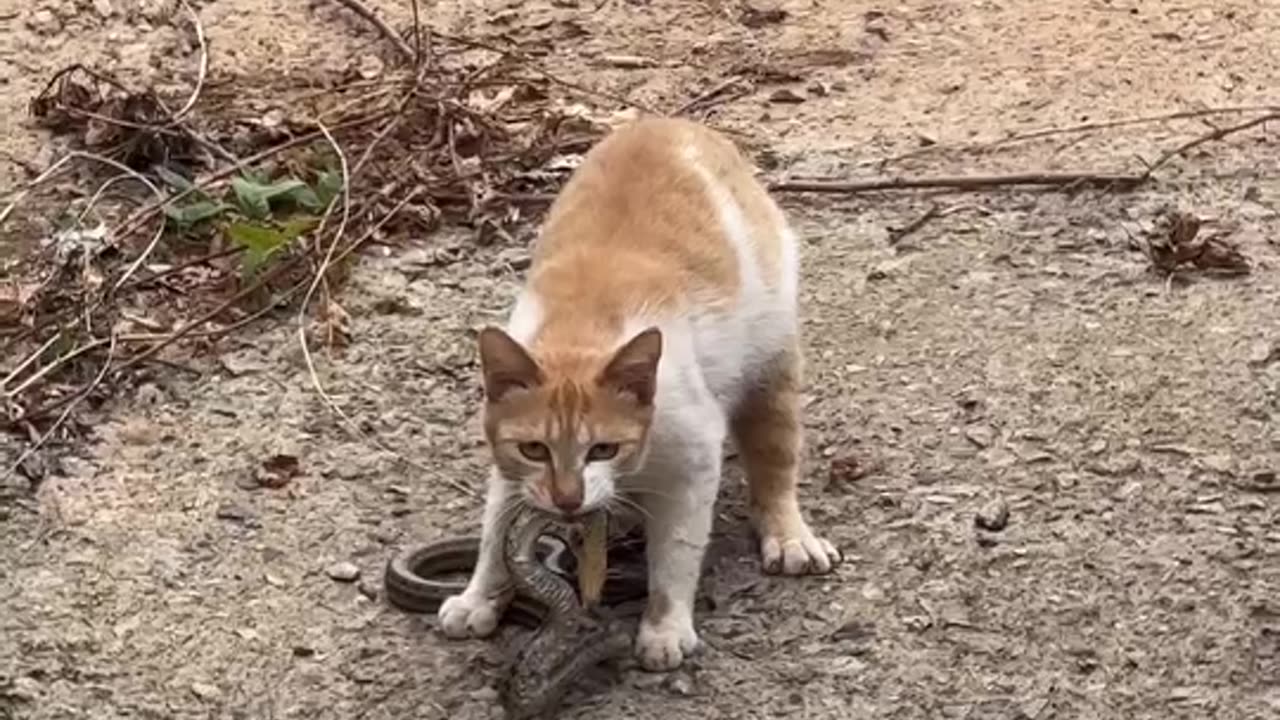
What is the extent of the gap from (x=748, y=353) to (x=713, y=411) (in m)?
A: 0.22

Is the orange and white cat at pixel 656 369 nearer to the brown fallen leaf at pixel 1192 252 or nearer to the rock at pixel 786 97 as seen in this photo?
the brown fallen leaf at pixel 1192 252

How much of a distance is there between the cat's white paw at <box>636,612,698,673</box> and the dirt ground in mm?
29

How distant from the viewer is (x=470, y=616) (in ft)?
11.9

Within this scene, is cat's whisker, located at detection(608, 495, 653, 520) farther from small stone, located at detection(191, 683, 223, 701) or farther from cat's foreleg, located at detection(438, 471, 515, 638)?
small stone, located at detection(191, 683, 223, 701)

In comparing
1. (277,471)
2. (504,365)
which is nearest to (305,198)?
(277,471)

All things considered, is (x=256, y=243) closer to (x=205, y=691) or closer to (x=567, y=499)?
(x=205, y=691)

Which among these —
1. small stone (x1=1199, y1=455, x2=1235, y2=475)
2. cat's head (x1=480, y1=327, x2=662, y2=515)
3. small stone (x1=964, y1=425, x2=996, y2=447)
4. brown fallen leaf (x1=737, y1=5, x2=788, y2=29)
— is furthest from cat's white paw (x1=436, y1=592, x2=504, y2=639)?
brown fallen leaf (x1=737, y1=5, x2=788, y2=29)

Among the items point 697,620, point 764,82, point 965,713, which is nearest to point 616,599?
point 697,620

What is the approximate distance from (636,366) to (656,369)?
7cm

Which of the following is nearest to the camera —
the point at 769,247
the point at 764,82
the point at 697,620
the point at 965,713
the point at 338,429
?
the point at 965,713

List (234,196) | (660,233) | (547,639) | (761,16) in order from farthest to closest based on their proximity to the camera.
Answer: (761,16) < (234,196) < (660,233) < (547,639)

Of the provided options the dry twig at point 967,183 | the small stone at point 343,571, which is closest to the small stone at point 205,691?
the small stone at point 343,571

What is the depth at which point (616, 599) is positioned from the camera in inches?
147

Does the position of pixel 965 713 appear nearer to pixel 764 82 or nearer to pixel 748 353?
pixel 748 353
